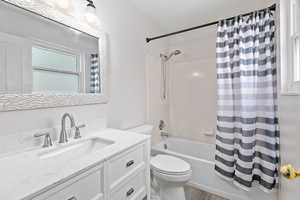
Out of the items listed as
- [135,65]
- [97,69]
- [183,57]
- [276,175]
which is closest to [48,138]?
[97,69]

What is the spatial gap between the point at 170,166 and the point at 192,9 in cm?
205

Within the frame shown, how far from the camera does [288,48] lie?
111cm

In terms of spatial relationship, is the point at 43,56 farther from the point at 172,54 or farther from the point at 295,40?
the point at 172,54

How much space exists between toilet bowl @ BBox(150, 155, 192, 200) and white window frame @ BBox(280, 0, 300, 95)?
1.09 meters

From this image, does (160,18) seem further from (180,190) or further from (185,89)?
(180,190)

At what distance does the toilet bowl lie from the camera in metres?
1.46

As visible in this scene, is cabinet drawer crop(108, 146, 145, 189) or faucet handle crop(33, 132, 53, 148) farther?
faucet handle crop(33, 132, 53, 148)

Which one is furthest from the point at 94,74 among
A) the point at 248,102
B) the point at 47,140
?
the point at 248,102

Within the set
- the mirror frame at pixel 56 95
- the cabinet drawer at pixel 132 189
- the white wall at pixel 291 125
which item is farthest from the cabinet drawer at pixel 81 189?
the white wall at pixel 291 125

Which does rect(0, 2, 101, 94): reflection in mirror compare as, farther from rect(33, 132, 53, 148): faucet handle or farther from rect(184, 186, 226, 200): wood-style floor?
rect(184, 186, 226, 200): wood-style floor

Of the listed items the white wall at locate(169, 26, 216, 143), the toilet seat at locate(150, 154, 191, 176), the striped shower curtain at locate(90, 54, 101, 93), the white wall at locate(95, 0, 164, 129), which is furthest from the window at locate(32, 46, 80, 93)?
the white wall at locate(169, 26, 216, 143)

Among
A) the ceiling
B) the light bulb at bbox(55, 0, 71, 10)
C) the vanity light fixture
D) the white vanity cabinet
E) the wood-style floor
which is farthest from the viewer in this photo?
the ceiling

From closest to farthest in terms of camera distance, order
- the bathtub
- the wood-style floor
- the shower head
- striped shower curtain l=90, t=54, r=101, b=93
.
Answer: striped shower curtain l=90, t=54, r=101, b=93 < the bathtub < the wood-style floor < the shower head

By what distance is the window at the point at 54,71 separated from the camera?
1049 mm
